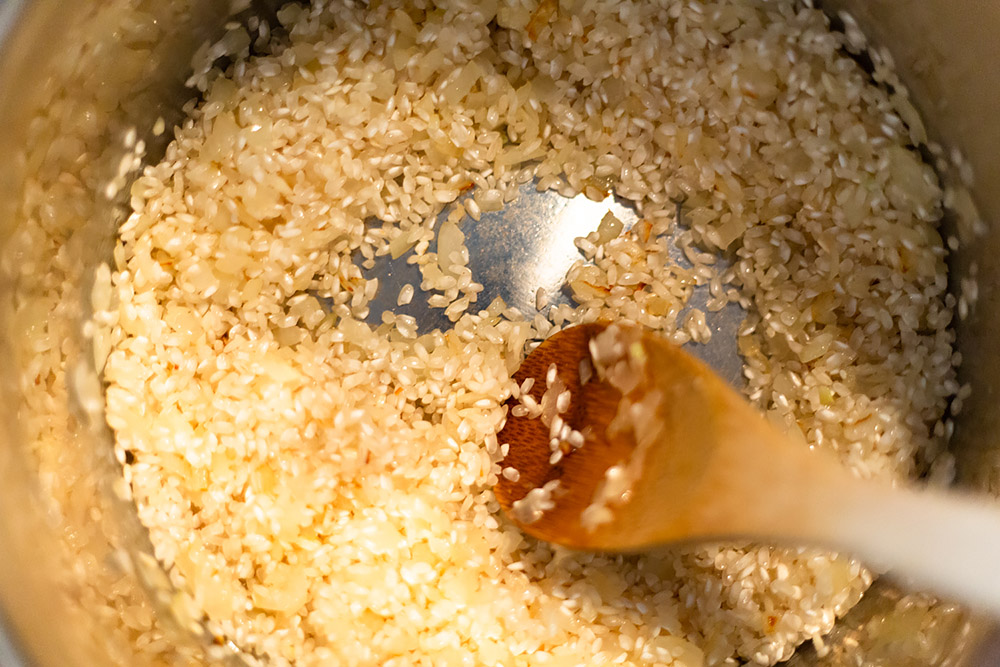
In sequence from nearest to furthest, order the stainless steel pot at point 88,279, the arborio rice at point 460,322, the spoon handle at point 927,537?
the spoon handle at point 927,537
the stainless steel pot at point 88,279
the arborio rice at point 460,322

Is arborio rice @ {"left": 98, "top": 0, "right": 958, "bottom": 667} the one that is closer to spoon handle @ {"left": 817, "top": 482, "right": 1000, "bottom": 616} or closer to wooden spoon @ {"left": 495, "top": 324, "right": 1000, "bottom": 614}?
wooden spoon @ {"left": 495, "top": 324, "right": 1000, "bottom": 614}

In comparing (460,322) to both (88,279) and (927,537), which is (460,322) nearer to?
(88,279)

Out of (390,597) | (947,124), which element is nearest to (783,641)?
(390,597)

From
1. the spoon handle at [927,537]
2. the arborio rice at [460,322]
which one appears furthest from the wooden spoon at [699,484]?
the arborio rice at [460,322]

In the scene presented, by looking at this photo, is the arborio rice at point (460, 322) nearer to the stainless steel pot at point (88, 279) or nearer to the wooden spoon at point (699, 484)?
the stainless steel pot at point (88, 279)

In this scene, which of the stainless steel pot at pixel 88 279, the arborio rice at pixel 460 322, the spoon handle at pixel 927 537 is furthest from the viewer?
the arborio rice at pixel 460 322

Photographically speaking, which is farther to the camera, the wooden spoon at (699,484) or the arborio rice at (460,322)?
the arborio rice at (460,322)
